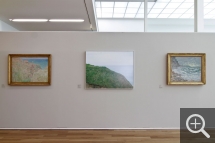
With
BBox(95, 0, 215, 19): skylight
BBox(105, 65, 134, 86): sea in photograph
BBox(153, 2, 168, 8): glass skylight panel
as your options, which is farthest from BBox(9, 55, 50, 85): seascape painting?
BBox(153, 2, 168, 8): glass skylight panel

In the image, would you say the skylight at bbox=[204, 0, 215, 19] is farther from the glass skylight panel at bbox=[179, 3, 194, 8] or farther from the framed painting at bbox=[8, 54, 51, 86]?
the framed painting at bbox=[8, 54, 51, 86]

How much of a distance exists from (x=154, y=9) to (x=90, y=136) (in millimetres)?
6355

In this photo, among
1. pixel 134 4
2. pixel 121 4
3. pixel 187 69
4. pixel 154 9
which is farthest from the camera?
pixel 154 9

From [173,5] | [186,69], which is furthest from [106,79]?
[173,5]

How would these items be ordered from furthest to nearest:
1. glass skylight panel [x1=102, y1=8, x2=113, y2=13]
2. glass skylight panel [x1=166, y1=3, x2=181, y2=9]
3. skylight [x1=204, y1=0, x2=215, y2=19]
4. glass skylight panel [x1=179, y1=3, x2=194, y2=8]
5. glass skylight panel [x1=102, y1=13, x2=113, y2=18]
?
glass skylight panel [x1=102, y1=13, x2=113, y2=18], glass skylight panel [x1=102, y1=8, x2=113, y2=13], skylight [x1=204, y1=0, x2=215, y2=19], glass skylight panel [x1=179, y1=3, x2=194, y2=8], glass skylight panel [x1=166, y1=3, x2=181, y2=9]

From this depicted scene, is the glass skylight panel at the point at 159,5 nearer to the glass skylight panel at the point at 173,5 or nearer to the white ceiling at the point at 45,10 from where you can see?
the glass skylight panel at the point at 173,5

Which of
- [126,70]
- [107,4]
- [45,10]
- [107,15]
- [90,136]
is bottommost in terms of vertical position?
[90,136]

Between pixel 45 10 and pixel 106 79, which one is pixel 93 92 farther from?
pixel 45 10

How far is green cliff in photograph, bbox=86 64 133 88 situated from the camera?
17.1 feet

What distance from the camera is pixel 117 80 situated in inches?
205

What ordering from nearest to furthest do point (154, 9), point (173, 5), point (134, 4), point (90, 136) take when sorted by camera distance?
point (90, 136) < point (134, 4) < point (173, 5) < point (154, 9)

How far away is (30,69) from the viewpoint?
5.19 meters

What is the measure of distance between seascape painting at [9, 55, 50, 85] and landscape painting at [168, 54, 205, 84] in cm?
352

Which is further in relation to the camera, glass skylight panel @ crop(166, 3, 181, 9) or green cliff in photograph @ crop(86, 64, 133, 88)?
glass skylight panel @ crop(166, 3, 181, 9)
